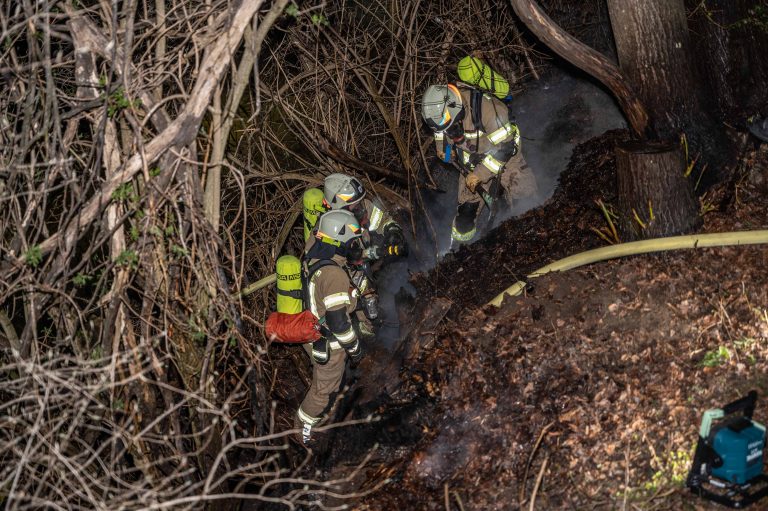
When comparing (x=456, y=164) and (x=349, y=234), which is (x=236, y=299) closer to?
(x=349, y=234)

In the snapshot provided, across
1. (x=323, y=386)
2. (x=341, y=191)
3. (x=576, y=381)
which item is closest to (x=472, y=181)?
(x=341, y=191)

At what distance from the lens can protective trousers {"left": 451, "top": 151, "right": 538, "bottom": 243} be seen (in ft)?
29.9

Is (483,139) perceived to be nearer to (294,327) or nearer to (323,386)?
(294,327)

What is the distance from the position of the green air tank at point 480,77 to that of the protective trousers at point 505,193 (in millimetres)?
866

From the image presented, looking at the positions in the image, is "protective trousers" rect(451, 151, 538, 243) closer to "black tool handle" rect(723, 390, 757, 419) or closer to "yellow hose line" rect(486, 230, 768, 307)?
"yellow hose line" rect(486, 230, 768, 307)

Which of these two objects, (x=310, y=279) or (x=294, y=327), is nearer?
→ (x=294, y=327)

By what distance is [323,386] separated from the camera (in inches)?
323

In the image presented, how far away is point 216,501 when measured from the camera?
21.7 feet

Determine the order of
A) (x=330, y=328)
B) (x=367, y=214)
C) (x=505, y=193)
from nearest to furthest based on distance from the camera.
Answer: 1. (x=330, y=328)
2. (x=367, y=214)
3. (x=505, y=193)

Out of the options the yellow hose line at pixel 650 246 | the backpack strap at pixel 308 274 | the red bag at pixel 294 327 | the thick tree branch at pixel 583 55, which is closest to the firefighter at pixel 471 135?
the thick tree branch at pixel 583 55

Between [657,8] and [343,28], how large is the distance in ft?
14.2

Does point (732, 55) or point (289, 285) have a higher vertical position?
point (732, 55)

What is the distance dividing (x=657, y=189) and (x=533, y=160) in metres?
2.89

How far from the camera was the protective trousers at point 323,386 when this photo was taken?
818 cm
